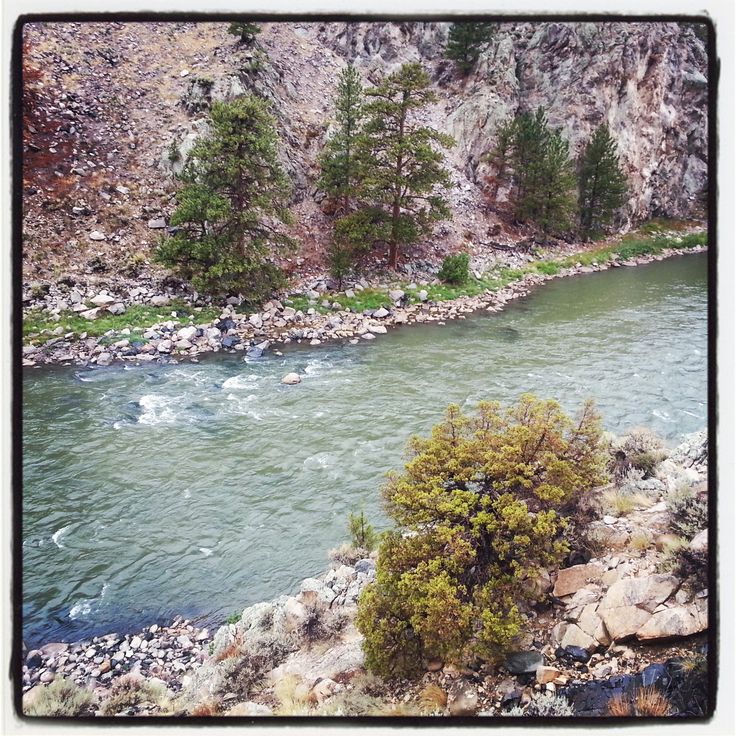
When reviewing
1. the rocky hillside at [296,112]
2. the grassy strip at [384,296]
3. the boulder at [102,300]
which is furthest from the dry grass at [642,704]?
the boulder at [102,300]

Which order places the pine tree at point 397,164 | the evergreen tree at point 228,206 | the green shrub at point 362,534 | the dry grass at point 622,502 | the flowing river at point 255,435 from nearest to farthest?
the dry grass at point 622,502 → the flowing river at point 255,435 → the green shrub at point 362,534 → the evergreen tree at point 228,206 → the pine tree at point 397,164

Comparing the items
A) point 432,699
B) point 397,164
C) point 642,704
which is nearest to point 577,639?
point 642,704

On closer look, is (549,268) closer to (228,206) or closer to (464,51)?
(464,51)

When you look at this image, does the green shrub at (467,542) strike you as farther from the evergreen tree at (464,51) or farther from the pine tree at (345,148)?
the evergreen tree at (464,51)

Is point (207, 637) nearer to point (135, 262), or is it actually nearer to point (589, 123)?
point (135, 262)

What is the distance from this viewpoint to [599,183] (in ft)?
47.8

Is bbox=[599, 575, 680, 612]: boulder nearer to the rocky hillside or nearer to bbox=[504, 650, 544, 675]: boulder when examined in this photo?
bbox=[504, 650, 544, 675]: boulder

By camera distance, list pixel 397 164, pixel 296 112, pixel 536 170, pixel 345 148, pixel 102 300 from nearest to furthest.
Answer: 1. pixel 102 300
2. pixel 397 164
3. pixel 345 148
4. pixel 536 170
5. pixel 296 112

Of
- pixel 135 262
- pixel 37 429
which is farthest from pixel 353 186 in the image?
pixel 37 429

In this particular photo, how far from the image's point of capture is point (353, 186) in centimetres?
1372

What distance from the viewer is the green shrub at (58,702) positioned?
152 inches

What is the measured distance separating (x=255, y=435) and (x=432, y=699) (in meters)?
4.37

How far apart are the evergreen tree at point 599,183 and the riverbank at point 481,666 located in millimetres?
11901

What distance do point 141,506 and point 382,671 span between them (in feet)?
11.5
